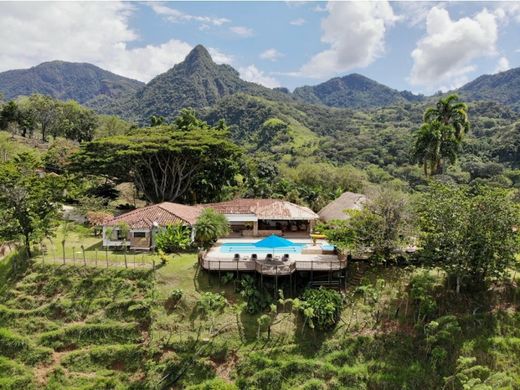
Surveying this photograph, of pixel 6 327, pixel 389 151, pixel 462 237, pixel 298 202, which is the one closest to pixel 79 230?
pixel 6 327

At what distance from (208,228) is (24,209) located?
1284 cm

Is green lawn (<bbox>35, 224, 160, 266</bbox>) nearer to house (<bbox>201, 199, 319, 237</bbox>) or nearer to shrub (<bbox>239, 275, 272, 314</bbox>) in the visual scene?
shrub (<bbox>239, 275, 272, 314</bbox>)

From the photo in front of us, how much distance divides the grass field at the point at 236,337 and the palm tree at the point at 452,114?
64.6ft

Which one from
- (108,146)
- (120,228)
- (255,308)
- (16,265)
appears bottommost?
(255,308)

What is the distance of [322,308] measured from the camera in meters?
22.9

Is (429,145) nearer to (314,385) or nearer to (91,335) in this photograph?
(314,385)

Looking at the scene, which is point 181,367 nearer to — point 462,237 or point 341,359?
point 341,359

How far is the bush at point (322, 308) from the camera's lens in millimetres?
22750

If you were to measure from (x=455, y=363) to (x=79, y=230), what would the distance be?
3058 cm

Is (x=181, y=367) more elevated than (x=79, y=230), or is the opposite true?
(x=79, y=230)

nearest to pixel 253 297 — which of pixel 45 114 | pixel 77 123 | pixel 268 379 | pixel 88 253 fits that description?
pixel 268 379

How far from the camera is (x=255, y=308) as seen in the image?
2403 centimetres

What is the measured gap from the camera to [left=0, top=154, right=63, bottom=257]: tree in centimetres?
2816

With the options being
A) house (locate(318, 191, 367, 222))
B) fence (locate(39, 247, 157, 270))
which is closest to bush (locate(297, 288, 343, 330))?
fence (locate(39, 247, 157, 270))
